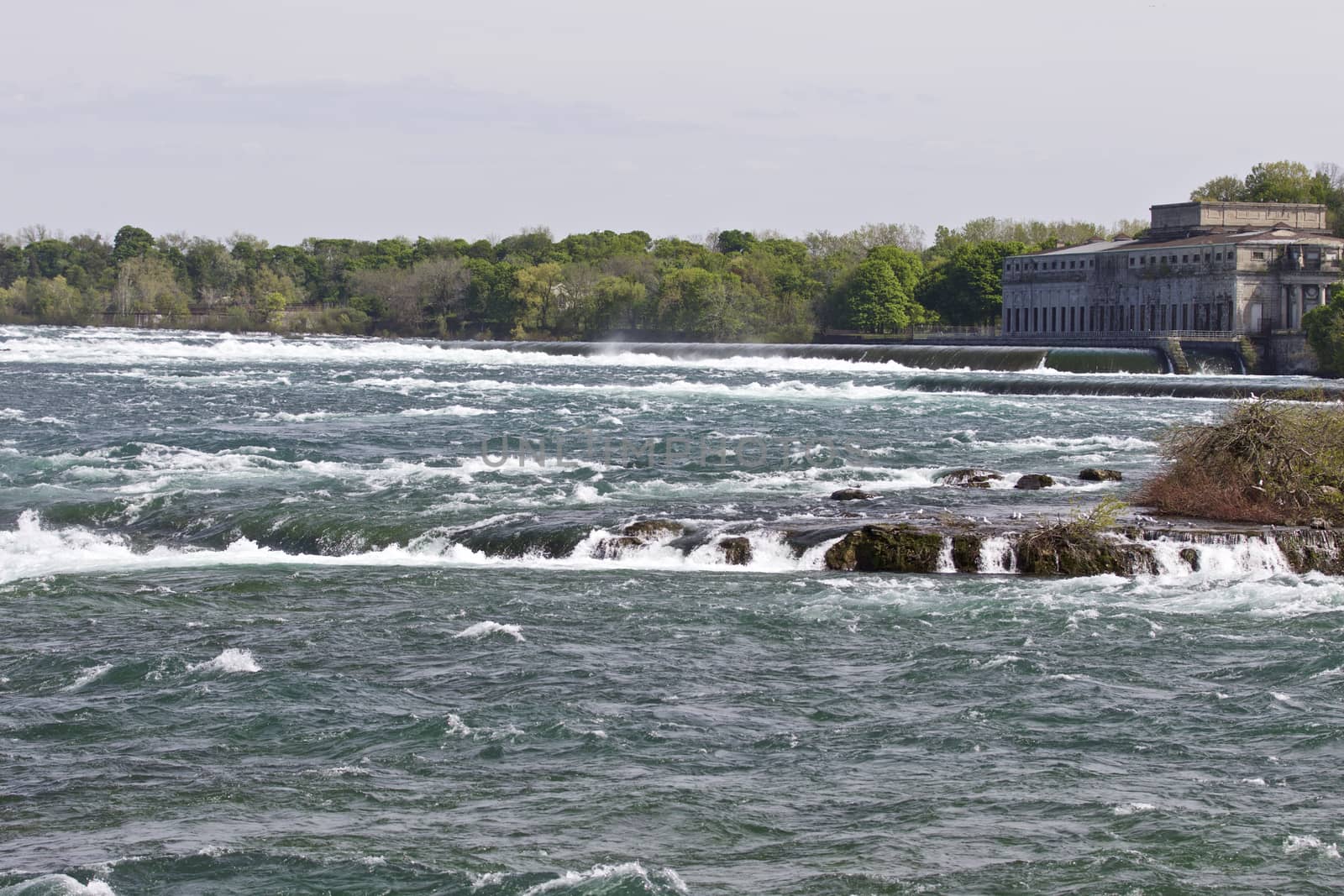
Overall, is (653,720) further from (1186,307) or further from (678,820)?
(1186,307)

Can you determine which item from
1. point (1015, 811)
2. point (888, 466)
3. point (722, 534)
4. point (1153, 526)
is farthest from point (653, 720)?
point (888, 466)

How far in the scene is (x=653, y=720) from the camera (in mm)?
17234

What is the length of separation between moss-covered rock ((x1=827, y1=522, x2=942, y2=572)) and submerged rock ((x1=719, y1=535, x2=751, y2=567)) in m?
1.40

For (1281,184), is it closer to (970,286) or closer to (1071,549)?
(970,286)

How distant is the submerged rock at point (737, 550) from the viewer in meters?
26.2

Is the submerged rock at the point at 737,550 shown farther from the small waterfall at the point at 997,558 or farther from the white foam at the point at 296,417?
the white foam at the point at 296,417

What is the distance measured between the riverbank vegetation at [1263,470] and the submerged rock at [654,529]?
878cm

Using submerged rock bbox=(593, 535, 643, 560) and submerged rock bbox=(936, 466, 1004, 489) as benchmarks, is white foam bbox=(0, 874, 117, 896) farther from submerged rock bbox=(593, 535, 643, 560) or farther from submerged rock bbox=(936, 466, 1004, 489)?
submerged rock bbox=(936, 466, 1004, 489)

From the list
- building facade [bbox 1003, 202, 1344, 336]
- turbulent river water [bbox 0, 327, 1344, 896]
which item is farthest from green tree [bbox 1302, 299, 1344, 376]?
turbulent river water [bbox 0, 327, 1344, 896]

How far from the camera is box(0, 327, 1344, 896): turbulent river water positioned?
44.3 ft

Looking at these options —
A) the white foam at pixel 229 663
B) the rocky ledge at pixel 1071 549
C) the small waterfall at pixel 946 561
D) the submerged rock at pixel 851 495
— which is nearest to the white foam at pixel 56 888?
the white foam at pixel 229 663

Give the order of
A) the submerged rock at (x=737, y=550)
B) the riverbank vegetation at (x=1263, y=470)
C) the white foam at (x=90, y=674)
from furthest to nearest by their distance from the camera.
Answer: the riverbank vegetation at (x=1263, y=470)
the submerged rock at (x=737, y=550)
the white foam at (x=90, y=674)

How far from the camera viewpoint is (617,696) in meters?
18.2

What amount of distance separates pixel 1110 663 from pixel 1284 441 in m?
10.9
